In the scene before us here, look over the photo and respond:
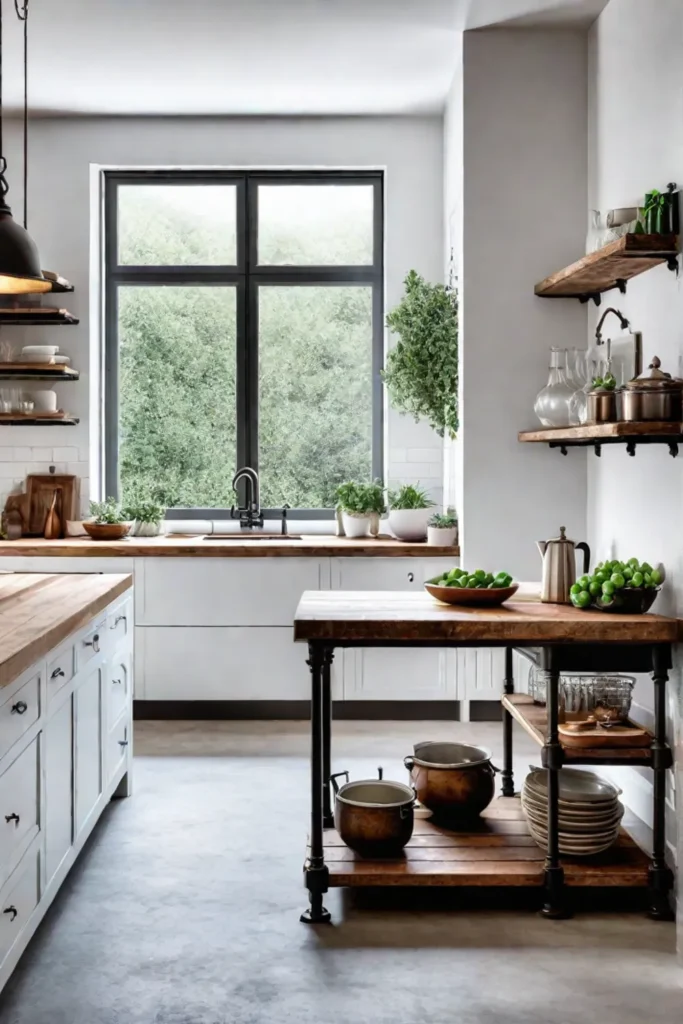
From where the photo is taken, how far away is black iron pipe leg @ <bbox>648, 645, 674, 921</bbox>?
3.19 m

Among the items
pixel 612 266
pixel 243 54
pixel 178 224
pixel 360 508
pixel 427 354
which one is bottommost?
pixel 360 508

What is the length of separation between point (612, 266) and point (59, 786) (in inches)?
108

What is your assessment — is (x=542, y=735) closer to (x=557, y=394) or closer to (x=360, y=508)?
(x=557, y=394)

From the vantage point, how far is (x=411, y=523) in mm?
5828

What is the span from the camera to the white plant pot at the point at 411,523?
19.1 ft

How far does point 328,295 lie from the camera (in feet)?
21.4

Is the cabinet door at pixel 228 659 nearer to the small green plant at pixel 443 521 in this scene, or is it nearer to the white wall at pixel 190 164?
the small green plant at pixel 443 521

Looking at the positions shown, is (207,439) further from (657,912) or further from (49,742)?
(657,912)

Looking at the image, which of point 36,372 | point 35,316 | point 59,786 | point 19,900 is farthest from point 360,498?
point 19,900

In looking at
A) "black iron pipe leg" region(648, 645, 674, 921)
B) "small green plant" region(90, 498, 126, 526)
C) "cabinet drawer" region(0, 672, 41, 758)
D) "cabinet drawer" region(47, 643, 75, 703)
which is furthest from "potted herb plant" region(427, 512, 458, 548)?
"cabinet drawer" region(0, 672, 41, 758)

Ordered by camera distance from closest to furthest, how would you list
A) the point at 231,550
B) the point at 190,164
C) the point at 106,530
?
the point at 231,550 < the point at 106,530 < the point at 190,164

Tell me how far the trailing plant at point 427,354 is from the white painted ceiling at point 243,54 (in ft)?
3.61

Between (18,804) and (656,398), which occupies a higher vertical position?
(656,398)

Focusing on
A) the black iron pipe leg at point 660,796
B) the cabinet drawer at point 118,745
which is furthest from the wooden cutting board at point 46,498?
the black iron pipe leg at point 660,796
